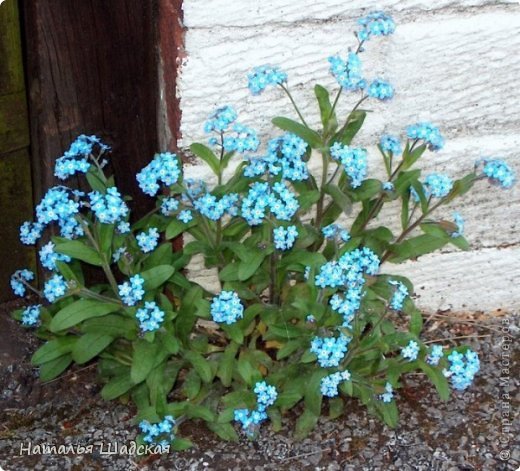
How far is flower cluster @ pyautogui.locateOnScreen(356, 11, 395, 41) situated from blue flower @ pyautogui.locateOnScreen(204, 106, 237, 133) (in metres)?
0.45

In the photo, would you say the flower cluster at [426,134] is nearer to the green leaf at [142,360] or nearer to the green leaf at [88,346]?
the green leaf at [142,360]

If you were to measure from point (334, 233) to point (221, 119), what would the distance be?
484mm

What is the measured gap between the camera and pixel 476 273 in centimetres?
377

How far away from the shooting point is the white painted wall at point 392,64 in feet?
10.3

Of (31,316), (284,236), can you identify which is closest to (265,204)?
(284,236)

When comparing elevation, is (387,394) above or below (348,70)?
below

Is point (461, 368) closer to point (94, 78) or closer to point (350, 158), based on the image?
point (350, 158)

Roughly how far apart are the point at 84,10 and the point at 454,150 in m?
1.33

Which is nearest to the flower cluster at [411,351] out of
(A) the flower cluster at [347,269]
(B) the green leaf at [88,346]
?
(A) the flower cluster at [347,269]

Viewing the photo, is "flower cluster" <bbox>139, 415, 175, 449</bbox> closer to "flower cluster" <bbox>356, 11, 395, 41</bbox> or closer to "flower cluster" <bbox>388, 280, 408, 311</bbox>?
"flower cluster" <bbox>388, 280, 408, 311</bbox>

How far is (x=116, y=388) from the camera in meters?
3.24

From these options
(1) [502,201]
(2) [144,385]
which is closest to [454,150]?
(1) [502,201]

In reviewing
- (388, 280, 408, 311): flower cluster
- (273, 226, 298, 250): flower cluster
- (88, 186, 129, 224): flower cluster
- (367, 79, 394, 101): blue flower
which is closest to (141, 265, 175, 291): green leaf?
(88, 186, 129, 224): flower cluster

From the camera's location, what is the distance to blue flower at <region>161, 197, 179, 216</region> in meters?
3.08
